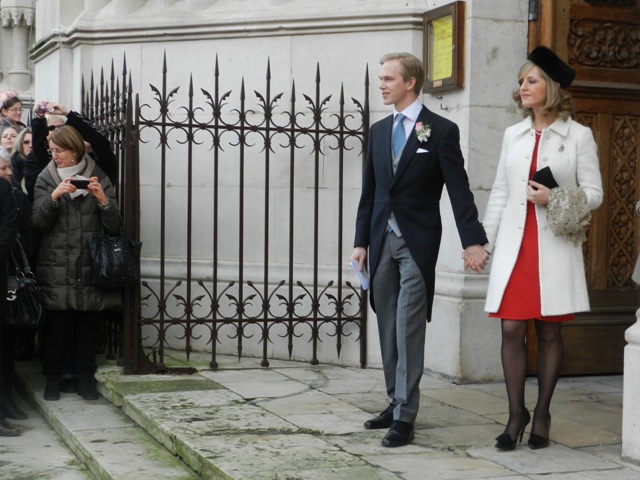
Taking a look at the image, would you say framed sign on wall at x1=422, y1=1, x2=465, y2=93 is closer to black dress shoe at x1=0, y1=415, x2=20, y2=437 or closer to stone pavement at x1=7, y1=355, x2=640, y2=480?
stone pavement at x1=7, y1=355, x2=640, y2=480

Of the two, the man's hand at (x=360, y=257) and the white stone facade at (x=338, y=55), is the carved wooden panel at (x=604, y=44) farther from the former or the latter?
the man's hand at (x=360, y=257)

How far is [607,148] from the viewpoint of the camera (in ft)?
24.2

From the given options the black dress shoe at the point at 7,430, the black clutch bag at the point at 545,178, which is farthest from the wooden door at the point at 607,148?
the black dress shoe at the point at 7,430

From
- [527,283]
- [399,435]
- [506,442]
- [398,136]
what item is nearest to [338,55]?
[398,136]

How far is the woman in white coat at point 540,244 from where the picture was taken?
16.8ft

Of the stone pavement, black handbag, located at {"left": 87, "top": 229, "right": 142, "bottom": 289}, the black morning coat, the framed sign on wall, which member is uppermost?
the framed sign on wall

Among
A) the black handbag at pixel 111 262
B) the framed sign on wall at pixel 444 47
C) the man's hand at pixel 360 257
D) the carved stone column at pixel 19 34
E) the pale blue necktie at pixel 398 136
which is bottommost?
the black handbag at pixel 111 262

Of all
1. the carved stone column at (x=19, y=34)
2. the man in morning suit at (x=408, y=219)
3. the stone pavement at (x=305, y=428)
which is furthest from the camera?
the carved stone column at (x=19, y=34)

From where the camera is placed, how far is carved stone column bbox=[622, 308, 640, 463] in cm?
486

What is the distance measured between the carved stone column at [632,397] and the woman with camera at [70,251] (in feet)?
11.5

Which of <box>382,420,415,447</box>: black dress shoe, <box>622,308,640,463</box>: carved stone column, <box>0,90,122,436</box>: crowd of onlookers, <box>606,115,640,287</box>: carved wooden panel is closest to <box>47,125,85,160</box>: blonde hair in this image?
<box>0,90,122,436</box>: crowd of onlookers

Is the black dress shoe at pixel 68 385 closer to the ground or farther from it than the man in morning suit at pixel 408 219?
closer to the ground

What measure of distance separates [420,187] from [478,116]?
1.92 meters

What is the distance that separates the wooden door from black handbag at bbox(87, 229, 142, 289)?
8.88 feet
